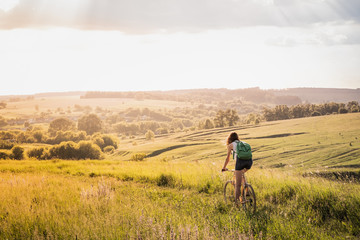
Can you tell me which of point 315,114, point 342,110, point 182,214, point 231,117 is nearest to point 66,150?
point 182,214

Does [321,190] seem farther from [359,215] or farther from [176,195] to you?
[176,195]

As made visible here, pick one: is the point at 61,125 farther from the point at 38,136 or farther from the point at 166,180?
the point at 166,180

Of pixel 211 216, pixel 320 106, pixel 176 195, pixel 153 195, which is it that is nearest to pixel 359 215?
pixel 211 216

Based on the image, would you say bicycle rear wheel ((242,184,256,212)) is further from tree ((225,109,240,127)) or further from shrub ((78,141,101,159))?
tree ((225,109,240,127))

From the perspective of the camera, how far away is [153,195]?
10.9m

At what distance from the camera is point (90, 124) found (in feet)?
598

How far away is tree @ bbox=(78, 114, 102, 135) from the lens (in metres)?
180

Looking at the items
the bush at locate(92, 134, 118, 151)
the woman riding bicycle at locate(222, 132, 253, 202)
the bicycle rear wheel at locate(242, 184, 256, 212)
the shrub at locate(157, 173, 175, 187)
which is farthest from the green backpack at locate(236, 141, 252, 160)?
the bush at locate(92, 134, 118, 151)

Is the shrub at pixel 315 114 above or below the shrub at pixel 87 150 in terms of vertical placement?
above

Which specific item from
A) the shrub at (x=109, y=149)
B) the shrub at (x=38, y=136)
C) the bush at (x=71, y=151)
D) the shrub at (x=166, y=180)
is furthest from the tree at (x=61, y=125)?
the shrub at (x=166, y=180)

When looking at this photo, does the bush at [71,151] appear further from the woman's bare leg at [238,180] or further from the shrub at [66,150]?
the woman's bare leg at [238,180]

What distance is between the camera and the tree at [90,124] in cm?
18012

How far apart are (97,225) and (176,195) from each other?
4599 millimetres

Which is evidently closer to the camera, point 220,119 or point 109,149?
point 109,149
